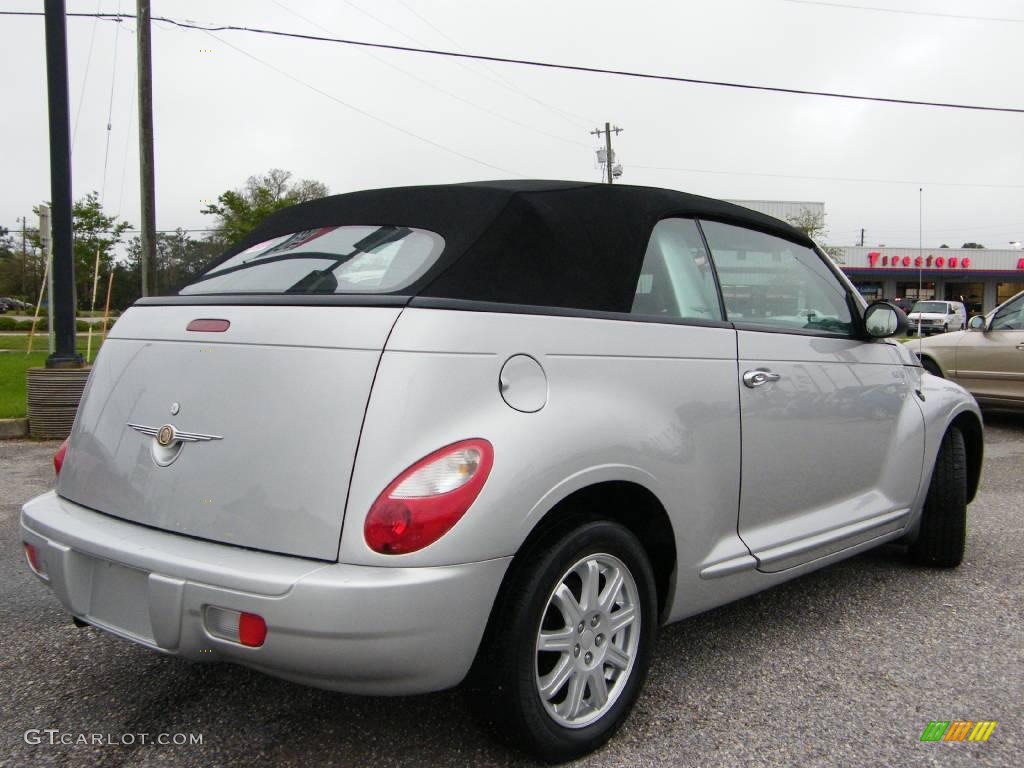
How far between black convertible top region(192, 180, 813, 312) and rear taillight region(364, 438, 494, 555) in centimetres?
45

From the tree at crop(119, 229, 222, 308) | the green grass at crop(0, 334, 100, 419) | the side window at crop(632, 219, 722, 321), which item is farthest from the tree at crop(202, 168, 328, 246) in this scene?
the side window at crop(632, 219, 722, 321)

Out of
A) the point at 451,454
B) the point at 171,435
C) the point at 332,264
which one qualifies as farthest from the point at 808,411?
the point at 171,435

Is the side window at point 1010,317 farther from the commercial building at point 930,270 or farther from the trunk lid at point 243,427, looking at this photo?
the commercial building at point 930,270

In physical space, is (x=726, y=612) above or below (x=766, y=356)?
below

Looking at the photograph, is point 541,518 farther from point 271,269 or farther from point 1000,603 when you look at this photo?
point 1000,603

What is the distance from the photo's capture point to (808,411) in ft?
10.3

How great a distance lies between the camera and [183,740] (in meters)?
2.48

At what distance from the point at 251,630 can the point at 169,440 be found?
1.93 feet

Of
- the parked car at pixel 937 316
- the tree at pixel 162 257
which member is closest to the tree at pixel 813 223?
the parked car at pixel 937 316

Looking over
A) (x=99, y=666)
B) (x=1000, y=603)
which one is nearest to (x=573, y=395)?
(x=99, y=666)

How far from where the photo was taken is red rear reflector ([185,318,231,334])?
2.38 meters

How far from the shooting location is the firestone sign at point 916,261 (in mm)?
51406

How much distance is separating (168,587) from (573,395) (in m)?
1.11

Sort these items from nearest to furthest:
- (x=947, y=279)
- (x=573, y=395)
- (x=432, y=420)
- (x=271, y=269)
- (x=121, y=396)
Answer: (x=432, y=420) → (x=573, y=395) → (x=121, y=396) → (x=271, y=269) → (x=947, y=279)
